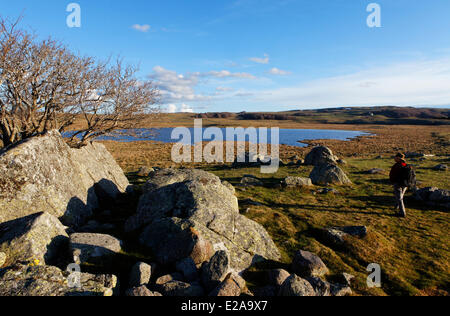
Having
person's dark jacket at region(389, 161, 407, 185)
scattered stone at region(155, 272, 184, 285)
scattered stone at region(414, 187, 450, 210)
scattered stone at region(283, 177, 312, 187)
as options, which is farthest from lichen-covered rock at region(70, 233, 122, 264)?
scattered stone at region(414, 187, 450, 210)

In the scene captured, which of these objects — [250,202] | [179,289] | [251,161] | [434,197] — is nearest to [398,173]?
[434,197]

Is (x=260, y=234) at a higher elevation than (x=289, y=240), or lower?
higher

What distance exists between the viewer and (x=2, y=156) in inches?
356

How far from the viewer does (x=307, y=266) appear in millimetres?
8219

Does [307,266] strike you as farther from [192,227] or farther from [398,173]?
[398,173]

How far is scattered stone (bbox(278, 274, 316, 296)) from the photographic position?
640 cm

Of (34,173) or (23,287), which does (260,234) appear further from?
(34,173)

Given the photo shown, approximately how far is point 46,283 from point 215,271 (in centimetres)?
405

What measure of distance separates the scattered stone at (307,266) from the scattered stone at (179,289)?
11.9 feet

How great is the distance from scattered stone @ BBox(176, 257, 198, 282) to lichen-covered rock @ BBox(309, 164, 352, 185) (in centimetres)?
1753

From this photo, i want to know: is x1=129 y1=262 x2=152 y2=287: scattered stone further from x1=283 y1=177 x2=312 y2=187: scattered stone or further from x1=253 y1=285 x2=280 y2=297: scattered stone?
x1=283 y1=177 x2=312 y2=187: scattered stone

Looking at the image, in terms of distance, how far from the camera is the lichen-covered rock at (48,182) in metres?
8.87
